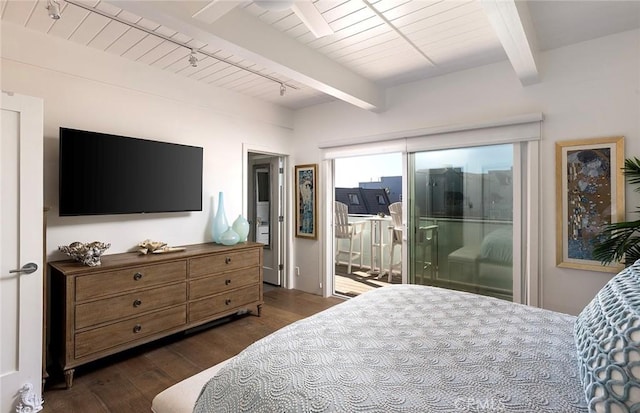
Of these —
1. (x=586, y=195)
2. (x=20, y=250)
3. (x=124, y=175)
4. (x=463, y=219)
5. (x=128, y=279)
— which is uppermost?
(x=124, y=175)

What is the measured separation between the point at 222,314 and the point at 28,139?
6.97 feet

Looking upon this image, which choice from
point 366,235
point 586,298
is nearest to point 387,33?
point 586,298

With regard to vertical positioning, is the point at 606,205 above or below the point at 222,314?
above

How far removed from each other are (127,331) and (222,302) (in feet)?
2.88

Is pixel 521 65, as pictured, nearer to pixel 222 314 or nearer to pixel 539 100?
pixel 539 100

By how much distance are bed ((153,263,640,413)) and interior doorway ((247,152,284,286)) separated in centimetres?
330

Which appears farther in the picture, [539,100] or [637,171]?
[539,100]

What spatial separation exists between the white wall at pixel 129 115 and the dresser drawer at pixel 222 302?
74 centimetres

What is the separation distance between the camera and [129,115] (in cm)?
299

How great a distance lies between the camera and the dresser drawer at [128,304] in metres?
2.31

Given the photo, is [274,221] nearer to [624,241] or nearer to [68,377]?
[68,377]

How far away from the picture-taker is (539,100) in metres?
2.80

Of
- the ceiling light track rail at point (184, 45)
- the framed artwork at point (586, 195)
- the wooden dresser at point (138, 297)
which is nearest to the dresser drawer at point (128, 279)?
the wooden dresser at point (138, 297)

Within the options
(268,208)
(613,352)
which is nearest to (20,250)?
(613,352)
